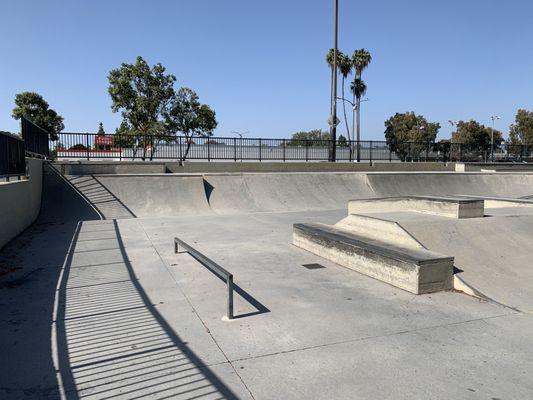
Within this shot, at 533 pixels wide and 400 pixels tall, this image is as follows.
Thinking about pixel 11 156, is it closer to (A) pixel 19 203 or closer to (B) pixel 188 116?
(A) pixel 19 203

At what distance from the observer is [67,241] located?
10.2 meters

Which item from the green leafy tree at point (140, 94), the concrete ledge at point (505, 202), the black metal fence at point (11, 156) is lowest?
the concrete ledge at point (505, 202)

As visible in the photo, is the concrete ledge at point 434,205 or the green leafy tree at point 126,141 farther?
the green leafy tree at point 126,141

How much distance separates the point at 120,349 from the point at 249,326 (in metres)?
1.35

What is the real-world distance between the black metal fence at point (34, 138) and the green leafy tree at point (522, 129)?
233 ft

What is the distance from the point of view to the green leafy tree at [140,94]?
3344 centimetres

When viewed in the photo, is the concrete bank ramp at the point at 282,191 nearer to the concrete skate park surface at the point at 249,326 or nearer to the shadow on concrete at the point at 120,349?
the concrete skate park surface at the point at 249,326

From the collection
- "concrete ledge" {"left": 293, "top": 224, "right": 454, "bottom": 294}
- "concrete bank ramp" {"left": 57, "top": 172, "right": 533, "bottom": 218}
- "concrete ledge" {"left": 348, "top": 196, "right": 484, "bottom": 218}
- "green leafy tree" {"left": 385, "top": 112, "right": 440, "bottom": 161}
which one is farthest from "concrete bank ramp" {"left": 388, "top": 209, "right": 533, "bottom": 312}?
Result: "green leafy tree" {"left": 385, "top": 112, "right": 440, "bottom": 161}

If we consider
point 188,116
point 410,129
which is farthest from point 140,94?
point 410,129

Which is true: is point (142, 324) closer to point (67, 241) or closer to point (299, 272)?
point (299, 272)

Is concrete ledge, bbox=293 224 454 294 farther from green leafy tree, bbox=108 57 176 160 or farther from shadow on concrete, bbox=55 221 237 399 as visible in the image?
green leafy tree, bbox=108 57 176 160

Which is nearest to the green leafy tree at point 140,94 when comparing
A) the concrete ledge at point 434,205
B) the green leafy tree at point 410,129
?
the concrete ledge at point 434,205

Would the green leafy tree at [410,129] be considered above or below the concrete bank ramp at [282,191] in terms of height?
above

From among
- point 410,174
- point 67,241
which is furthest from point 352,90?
point 67,241
